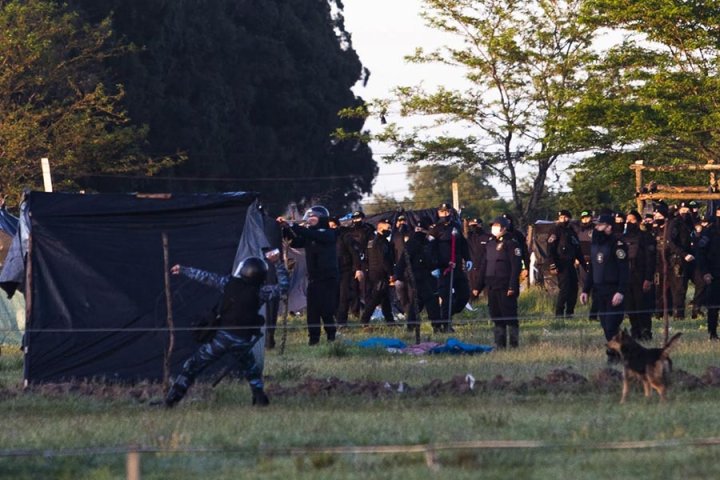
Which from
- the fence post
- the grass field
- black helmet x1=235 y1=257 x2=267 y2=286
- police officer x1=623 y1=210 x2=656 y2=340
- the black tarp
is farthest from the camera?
police officer x1=623 y1=210 x2=656 y2=340

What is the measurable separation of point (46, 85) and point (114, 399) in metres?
32.9

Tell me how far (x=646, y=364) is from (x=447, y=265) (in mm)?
10384

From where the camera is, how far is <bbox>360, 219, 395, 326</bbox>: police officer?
26.2 meters

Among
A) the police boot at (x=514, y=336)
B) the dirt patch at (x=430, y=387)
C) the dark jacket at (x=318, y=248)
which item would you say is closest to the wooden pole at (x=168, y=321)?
the dirt patch at (x=430, y=387)

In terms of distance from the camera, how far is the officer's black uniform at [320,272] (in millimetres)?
22047

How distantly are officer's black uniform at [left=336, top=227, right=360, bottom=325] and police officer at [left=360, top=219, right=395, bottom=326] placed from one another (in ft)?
1.23

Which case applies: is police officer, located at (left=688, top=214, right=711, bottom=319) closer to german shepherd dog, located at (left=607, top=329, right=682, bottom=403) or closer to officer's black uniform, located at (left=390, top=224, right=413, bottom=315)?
officer's black uniform, located at (left=390, top=224, right=413, bottom=315)

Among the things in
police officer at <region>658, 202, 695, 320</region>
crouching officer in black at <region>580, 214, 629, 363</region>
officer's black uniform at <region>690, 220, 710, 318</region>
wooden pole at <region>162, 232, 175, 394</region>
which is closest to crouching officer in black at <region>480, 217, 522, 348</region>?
crouching officer in black at <region>580, 214, 629, 363</region>

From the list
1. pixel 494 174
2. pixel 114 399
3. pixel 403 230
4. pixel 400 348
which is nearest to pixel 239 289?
pixel 114 399

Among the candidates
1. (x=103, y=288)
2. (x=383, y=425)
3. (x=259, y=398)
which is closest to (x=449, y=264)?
(x=103, y=288)

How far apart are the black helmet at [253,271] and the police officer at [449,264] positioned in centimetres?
979

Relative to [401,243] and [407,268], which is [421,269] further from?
[401,243]

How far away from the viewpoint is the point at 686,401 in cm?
1455

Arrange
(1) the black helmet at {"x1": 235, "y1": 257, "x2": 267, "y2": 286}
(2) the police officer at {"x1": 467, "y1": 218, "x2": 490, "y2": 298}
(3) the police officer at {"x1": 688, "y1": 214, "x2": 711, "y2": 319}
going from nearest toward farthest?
(1) the black helmet at {"x1": 235, "y1": 257, "x2": 267, "y2": 286} → (3) the police officer at {"x1": 688, "y1": 214, "x2": 711, "y2": 319} → (2) the police officer at {"x1": 467, "y1": 218, "x2": 490, "y2": 298}
